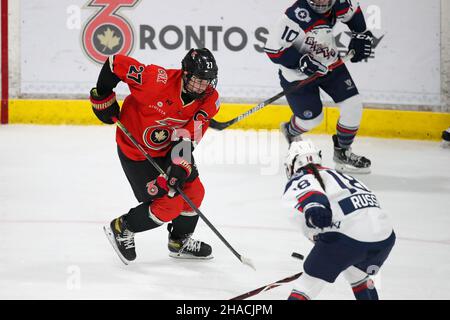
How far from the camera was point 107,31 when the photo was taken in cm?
688

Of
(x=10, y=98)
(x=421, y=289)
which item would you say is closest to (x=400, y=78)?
(x=10, y=98)

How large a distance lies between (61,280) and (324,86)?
251cm

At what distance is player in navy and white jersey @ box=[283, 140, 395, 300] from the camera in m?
3.11

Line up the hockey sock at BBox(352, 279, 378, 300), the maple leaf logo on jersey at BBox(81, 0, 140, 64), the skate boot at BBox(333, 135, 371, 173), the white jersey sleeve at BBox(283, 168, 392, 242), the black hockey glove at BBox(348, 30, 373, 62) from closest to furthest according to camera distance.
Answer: the white jersey sleeve at BBox(283, 168, 392, 242)
the hockey sock at BBox(352, 279, 378, 300)
the black hockey glove at BBox(348, 30, 373, 62)
the skate boot at BBox(333, 135, 371, 173)
the maple leaf logo on jersey at BBox(81, 0, 140, 64)

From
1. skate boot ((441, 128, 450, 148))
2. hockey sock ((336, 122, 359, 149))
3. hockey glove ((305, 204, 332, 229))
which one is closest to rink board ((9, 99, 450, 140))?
skate boot ((441, 128, 450, 148))

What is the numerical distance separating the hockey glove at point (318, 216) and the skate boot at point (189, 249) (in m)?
1.22

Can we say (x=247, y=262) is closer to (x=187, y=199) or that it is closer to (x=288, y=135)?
(x=187, y=199)

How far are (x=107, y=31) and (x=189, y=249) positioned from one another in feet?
9.97

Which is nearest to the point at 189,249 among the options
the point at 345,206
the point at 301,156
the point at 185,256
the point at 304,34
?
the point at 185,256

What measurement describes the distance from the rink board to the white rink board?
84 millimetres

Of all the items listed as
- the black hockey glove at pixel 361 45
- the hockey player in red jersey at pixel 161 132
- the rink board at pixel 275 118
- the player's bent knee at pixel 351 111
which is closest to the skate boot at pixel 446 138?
the rink board at pixel 275 118

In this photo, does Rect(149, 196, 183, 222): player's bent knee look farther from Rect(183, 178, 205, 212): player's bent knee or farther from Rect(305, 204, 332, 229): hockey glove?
Rect(305, 204, 332, 229): hockey glove

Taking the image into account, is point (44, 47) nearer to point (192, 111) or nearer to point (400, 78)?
point (400, 78)

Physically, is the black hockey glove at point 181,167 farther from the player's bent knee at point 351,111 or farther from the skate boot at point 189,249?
the player's bent knee at point 351,111
